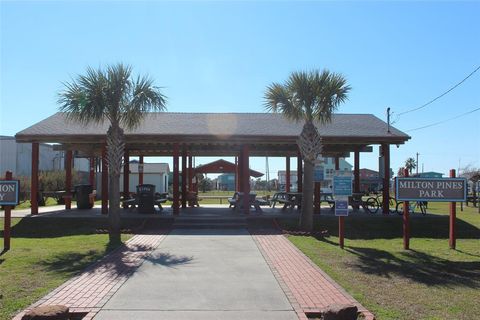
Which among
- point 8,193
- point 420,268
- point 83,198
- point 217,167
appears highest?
point 217,167

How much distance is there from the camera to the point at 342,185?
12.7m

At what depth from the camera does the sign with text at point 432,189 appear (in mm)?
12344

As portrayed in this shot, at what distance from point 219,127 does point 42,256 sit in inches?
424

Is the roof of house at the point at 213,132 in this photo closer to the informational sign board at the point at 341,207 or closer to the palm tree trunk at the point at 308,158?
the palm tree trunk at the point at 308,158

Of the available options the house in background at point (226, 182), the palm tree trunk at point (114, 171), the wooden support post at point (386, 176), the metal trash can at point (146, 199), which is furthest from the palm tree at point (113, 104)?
the house in background at point (226, 182)

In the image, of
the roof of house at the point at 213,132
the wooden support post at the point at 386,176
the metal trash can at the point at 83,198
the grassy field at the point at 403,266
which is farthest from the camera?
the metal trash can at the point at 83,198

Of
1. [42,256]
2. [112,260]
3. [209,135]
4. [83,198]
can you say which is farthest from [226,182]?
[112,260]

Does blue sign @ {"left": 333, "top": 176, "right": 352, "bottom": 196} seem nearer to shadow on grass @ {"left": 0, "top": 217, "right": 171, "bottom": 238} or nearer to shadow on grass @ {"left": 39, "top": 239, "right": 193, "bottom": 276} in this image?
shadow on grass @ {"left": 39, "top": 239, "right": 193, "bottom": 276}

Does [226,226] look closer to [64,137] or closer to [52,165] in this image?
[64,137]

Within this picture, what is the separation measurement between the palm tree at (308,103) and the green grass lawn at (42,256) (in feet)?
19.0

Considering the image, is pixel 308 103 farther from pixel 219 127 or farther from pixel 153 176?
pixel 153 176

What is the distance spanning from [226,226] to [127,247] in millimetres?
5016

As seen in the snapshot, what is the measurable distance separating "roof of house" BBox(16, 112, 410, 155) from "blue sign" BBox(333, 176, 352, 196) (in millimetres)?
4592

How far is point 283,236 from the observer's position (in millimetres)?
14227
